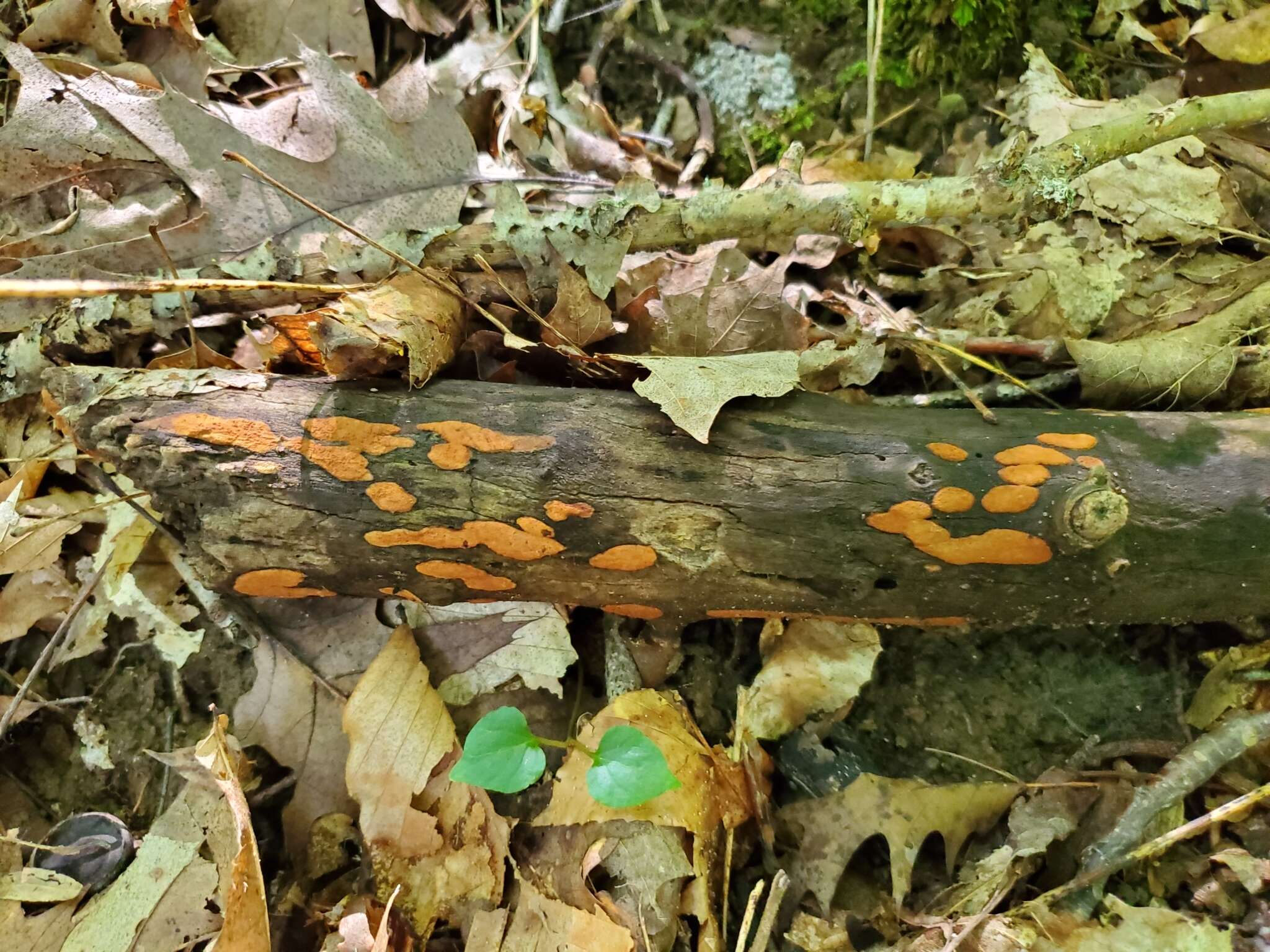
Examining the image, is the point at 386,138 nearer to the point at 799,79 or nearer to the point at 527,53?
the point at 527,53

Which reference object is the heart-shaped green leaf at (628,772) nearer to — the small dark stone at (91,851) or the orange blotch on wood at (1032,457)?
the orange blotch on wood at (1032,457)

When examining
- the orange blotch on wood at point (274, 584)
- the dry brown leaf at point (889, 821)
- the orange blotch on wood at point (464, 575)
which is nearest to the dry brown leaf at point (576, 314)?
the orange blotch on wood at point (464, 575)

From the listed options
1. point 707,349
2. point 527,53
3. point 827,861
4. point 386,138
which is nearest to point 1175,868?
point 827,861

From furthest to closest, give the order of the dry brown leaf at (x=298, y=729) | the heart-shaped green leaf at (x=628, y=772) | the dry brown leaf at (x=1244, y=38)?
the dry brown leaf at (x=1244, y=38) → the dry brown leaf at (x=298, y=729) → the heart-shaped green leaf at (x=628, y=772)

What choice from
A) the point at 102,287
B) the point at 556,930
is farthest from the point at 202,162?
the point at 556,930

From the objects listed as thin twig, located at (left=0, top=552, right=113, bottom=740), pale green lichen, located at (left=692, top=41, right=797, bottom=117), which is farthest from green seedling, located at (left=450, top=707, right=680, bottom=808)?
pale green lichen, located at (left=692, top=41, right=797, bottom=117)

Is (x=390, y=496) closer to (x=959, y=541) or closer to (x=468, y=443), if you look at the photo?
(x=468, y=443)

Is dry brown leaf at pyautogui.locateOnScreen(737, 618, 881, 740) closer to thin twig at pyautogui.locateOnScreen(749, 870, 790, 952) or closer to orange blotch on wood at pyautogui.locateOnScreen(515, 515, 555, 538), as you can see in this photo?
thin twig at pyautogui.locateOnScreen(749, 870, 790, 952)
